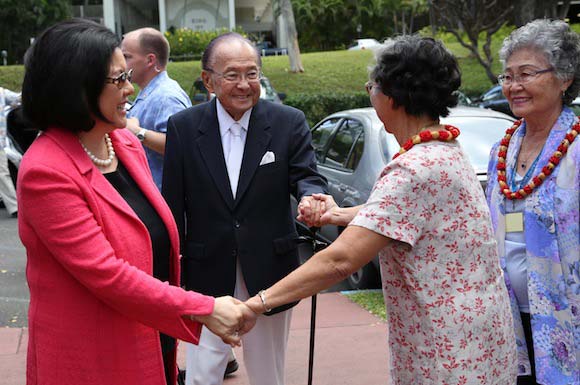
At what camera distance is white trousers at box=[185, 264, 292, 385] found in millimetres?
3951

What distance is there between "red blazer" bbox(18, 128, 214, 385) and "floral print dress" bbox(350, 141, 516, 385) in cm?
73

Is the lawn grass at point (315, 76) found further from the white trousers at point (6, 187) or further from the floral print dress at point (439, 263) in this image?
the floral print dress at point (439, 263)

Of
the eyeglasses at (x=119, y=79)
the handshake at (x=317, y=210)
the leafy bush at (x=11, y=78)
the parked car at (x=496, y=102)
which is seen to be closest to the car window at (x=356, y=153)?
the handshake at (x=317, y=210)

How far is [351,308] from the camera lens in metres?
6.72

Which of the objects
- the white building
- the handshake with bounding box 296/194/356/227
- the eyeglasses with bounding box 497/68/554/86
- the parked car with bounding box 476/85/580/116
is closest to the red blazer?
the handshake with bounding box 296/194/356/227

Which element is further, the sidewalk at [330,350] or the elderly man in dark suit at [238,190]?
the sidewalk at [330,350]

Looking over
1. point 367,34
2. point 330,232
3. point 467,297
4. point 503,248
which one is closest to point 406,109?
point 467,297

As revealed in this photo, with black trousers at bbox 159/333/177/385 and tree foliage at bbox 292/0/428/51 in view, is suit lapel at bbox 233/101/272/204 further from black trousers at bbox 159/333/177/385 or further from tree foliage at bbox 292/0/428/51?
tree foliage at bbox 292/0/428/51

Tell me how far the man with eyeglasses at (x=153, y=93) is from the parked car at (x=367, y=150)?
2496mm

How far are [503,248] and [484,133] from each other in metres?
4.22

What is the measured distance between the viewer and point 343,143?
8.30m

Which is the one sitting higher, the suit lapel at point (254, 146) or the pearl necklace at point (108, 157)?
the pearl necklace at point (108, 157)

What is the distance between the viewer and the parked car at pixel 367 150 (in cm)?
716

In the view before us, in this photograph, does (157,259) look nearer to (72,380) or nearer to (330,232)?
(72,380)
